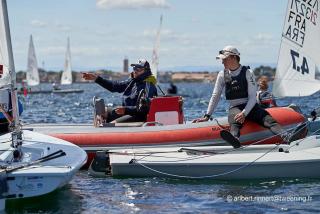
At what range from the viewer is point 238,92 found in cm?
967

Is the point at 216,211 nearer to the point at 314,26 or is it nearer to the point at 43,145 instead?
the point at 43,145

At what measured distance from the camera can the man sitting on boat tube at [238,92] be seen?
956cm

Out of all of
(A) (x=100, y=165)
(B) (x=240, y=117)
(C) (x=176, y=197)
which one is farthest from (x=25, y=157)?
(B) (x=240, y=117)

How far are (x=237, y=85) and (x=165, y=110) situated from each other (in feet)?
5.73

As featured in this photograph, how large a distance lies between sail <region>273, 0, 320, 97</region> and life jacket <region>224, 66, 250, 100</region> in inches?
72.6

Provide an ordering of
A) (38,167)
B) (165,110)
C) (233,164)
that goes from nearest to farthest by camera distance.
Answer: (38,167) < (233,164) < (165,110)

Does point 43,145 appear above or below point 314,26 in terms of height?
below

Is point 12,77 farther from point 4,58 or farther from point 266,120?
point 266,120

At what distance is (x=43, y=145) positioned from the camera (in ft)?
27.4

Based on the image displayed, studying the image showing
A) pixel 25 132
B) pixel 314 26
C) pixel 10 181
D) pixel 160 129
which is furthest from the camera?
pixel 314 26

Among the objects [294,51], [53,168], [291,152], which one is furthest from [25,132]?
[294,51]

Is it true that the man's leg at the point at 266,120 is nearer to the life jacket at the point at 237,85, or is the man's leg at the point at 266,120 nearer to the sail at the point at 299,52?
the life jacket at the point at 237,85

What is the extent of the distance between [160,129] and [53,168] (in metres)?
3.18

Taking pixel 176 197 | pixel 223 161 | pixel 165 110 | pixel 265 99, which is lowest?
pixel 176 197
